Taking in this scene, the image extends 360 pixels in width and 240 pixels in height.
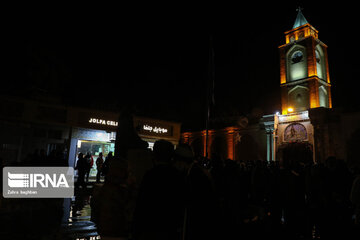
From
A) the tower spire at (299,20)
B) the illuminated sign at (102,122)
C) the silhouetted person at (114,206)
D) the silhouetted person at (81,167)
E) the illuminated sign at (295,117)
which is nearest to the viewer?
the silhouetted person at (114,206)

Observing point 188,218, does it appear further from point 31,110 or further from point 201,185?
point 31,110

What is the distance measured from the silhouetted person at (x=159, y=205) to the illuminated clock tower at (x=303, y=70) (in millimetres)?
28025

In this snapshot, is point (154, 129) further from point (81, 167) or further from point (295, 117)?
point (295, 117)

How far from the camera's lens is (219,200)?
10.6 ft

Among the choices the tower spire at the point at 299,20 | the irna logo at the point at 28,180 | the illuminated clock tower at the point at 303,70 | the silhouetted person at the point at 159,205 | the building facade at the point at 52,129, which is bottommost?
the irna logo at the point at 28,180

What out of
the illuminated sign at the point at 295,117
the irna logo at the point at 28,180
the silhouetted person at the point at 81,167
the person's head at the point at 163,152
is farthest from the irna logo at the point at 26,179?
the illuminated sign at the point at 295,117

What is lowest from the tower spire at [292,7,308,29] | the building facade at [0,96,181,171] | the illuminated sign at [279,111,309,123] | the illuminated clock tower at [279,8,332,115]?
the building facade at [0,96,181,171]

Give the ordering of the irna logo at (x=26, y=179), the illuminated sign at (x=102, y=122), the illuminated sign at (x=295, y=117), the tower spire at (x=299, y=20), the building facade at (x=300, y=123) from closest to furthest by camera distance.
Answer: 1. the irna logo at (x=26, y=179)
2. the illuminated sign at (x=102, y=122)
3. the building facade at (x=300, y=123)
4. the illuminated sign at (x=295, y=117)
5. the tower spire at (x=299, y=20)

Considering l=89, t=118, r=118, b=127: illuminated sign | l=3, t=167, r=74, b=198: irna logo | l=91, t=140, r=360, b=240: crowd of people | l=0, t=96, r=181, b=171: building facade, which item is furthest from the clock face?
l=3, t=167, r=74, b=198: irna logo

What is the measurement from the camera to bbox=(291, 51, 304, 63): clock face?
29.1 m

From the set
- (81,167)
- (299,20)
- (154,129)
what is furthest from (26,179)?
(299,20)

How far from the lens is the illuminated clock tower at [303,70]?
88.8 ft

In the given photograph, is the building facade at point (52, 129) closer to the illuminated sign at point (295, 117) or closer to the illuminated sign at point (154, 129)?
the illuminated sign at point (154, 129)

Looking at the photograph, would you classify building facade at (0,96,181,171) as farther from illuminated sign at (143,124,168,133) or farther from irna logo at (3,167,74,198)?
irna logo at (3,167,74,198)
